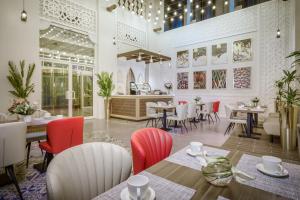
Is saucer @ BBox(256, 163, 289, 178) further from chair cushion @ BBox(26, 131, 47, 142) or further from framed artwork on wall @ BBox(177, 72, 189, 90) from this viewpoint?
framed artwork on wall @ BBox(177, 72, 189, 90)

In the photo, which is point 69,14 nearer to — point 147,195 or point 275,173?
point 147,195

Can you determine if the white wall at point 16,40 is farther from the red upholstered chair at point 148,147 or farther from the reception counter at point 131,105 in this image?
the red upholstered chair at point 148,147

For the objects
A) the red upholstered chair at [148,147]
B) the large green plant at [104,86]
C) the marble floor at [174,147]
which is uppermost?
the large green plant at [104,86]

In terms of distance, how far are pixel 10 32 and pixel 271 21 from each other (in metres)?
10.8

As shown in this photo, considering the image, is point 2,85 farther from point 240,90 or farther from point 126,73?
point 240,90

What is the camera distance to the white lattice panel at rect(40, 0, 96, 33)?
22.5ft

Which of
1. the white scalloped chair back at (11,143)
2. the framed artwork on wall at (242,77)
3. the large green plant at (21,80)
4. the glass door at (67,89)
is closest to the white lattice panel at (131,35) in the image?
the glass door at (67,89)

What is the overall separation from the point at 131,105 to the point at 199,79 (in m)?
4.60

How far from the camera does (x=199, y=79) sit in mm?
10023

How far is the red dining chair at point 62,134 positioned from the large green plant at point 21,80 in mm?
4264

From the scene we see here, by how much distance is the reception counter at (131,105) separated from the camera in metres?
7.56

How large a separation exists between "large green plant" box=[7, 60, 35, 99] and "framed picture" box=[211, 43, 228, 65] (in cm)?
861

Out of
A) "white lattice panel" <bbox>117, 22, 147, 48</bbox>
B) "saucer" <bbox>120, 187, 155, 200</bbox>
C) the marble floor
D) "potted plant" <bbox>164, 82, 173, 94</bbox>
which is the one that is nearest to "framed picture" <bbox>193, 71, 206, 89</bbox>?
"potted plant" <bbox>164, 82, 173, 94</bbox>

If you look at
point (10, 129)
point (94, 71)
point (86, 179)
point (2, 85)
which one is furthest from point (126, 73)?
point (86, 179)
